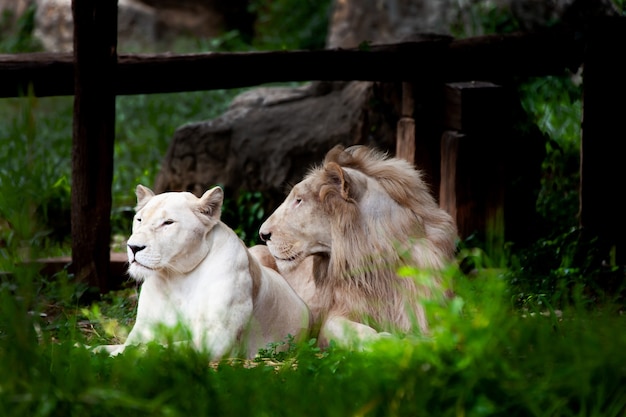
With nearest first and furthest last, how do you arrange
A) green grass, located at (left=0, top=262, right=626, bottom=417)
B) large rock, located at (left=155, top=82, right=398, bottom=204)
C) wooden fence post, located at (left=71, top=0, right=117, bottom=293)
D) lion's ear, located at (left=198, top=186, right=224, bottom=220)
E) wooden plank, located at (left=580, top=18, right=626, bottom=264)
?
green grass, located at (left=0, top=262, right=626, bottom=417), lion's ear, located at (left=198, top=186, right=224, bottom=220), wooden fence post, located at (left=71, top=0, right=117, bottom=293), wooden plank, located at (left=580, top=18, right=626, bottom=264), large rock, located at (left=155, top=82, right=398, bottom=204)

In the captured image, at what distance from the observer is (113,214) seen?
8359mm

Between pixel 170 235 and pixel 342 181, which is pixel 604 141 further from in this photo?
pixel 170 235

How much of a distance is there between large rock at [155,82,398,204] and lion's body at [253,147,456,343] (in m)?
2.47

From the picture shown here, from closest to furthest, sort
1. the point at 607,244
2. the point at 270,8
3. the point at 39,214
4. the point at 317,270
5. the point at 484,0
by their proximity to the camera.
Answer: the point at 317,270 < the point at 607,244 < the point at 39,214 < the point at 484,0 < the point at 270,8

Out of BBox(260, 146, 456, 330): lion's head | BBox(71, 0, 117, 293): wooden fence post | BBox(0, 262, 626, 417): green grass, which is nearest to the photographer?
BBox(0, 262, 626, 417): green grass

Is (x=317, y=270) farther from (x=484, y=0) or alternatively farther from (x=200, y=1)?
(x=200, y=1)

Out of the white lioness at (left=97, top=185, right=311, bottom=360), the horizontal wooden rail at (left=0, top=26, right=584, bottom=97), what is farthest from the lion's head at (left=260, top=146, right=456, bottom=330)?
the horizontal wooden rail at (left=0, top=26, right=584, bottom=97)

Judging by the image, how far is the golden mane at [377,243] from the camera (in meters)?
5.03

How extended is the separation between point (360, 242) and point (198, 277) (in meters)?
0.84

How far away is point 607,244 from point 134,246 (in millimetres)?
3496

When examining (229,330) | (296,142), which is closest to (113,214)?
(296,142)

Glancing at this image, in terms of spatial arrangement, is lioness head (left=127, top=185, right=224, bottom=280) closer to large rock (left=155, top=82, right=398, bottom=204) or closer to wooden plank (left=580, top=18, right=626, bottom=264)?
large rock (left=155, top=82, right=398, bottom=204)

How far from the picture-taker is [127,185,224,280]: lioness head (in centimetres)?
460

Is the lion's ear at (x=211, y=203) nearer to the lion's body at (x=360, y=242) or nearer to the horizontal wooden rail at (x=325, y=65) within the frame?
the lion's body at (x=360, y=242)
